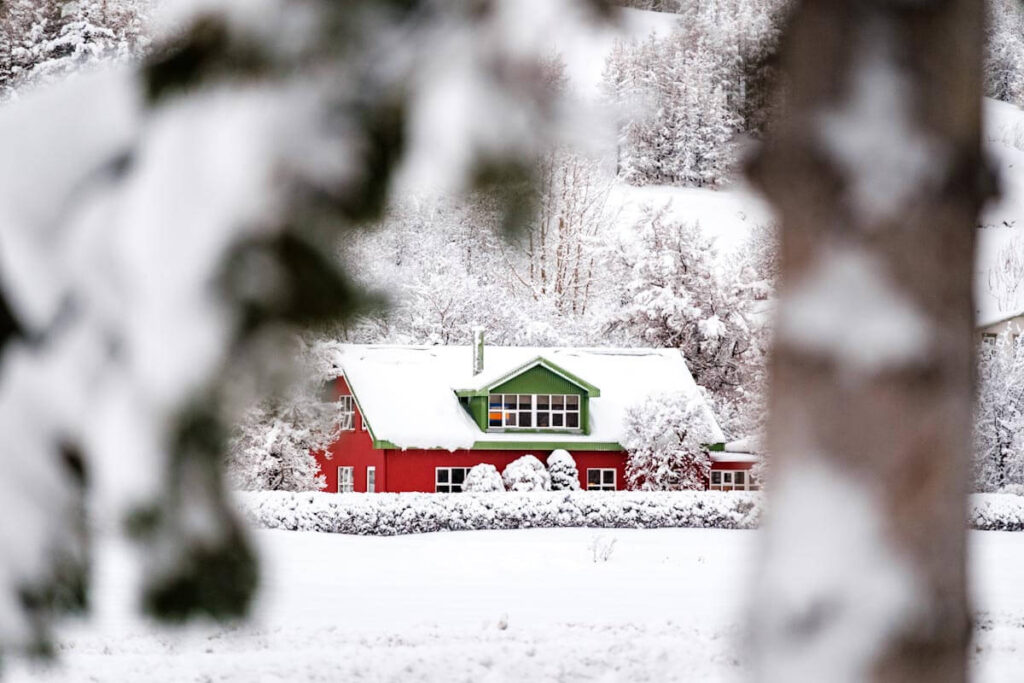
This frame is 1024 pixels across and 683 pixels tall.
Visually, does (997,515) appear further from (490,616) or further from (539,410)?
(490,616)

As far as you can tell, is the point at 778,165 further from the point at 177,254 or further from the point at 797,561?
the point at 177,254

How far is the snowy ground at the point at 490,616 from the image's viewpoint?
29.1ft

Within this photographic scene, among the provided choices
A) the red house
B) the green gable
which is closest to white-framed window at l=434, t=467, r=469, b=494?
the red house

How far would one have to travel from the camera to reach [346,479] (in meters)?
28.7

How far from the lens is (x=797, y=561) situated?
4.71 feet

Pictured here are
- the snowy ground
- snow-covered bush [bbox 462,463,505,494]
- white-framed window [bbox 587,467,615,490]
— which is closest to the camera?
the snowy ground

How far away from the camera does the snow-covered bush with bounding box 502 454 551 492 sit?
24.2 metres

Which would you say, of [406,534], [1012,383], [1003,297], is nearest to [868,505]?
[406,534]

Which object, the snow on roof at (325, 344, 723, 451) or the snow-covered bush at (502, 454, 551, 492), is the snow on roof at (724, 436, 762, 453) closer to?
the snow on roof at (325, 344, 723, 451)

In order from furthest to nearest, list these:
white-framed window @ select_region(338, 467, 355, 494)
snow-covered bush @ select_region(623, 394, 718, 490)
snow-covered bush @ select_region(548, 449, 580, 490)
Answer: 1. white-framed window @ select_region(338, 467, 355, 494)
2. snow-covered bush @ select_region(623, 394, 718, 490)
3. snow-covered bush @ select_region(548, 449, 580, 490)

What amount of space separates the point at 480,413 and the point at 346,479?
4.65 m

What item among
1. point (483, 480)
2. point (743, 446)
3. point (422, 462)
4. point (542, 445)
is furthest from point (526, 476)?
point (743, 446)

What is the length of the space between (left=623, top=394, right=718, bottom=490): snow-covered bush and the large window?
1.60 meters

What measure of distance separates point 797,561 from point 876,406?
0.75ft
